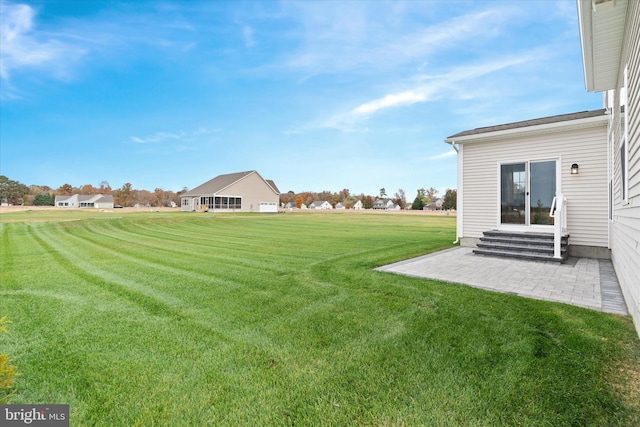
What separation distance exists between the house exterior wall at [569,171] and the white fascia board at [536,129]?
11 centimetres

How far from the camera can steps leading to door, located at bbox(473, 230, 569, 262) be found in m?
6.56

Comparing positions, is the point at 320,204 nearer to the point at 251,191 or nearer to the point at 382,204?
the point at 382,204

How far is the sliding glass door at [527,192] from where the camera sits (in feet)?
24.7

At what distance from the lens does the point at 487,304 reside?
363 centimetres

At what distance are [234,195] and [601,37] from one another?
114ft

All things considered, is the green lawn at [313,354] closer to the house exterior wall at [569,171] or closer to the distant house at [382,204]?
the house exterior wall at [569,171]

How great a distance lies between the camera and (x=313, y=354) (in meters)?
2.42

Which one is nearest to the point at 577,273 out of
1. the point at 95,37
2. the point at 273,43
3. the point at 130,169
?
the point at 273,43

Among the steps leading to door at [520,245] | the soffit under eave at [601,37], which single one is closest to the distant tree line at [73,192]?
the steps leading to door at [520,245]

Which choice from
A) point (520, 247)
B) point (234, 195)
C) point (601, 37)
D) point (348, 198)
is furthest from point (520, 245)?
point (348, 198)

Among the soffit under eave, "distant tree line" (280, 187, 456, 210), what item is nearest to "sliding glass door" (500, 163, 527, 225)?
the soffit under eave

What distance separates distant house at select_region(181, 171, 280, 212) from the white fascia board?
30533 mm

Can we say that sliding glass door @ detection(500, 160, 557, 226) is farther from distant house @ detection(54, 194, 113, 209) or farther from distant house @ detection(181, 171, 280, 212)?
distant house @ detection(54, 194, 113, 209)

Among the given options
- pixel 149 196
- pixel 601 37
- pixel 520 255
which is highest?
pixel 149 196
